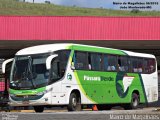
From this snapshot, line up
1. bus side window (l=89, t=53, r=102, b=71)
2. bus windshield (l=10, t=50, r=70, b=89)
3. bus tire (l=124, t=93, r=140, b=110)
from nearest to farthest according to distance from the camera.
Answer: bus windshield (l=10, t=50, r=70, b=89) → bus side window (l=89, t=53, r=102, b=71) → bus tire (l=124, t=93, r=140, b=110)

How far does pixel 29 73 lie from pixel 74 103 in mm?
2259

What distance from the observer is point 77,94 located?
1870cm

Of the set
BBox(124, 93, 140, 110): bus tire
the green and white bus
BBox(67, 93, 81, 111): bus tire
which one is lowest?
BBox(124, 93, 140, 110): bus tire

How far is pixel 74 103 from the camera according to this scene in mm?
18203

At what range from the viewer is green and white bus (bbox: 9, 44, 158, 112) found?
17281 mm

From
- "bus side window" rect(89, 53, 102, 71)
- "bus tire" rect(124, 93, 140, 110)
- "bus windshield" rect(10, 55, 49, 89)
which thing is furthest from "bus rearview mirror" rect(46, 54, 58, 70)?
"bus tire" rect(124, 93, 140, 110)

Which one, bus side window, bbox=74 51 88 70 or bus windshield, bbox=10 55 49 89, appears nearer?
bus windshield, bbox=10 55 49 89

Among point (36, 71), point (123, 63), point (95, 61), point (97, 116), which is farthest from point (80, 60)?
point (97, 116)

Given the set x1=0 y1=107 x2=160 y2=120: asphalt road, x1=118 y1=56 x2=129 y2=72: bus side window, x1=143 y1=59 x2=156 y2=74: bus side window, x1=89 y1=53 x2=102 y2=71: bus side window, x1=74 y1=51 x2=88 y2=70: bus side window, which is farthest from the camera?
x1=143 y1=59 x2=156 y2=74: bus side window

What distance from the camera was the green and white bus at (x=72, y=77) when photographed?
17281mm

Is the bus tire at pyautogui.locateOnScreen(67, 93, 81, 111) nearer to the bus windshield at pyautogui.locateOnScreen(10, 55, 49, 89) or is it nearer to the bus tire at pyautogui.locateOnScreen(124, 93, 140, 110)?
the bus windshield at pyautogui.locateOnScreen(10, 55, 49, 89)

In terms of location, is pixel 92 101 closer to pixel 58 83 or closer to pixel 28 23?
pixel 58 83

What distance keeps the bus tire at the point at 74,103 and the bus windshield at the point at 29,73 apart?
148cm

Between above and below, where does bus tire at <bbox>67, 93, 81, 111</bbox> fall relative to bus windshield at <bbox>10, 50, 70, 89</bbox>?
below
